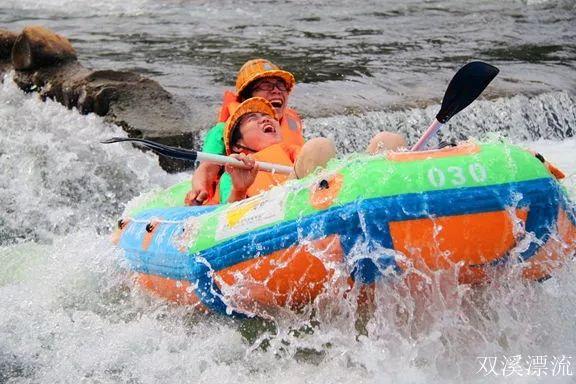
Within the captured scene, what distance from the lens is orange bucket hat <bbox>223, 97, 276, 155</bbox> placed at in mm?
4508

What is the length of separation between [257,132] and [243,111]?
13 centimetres

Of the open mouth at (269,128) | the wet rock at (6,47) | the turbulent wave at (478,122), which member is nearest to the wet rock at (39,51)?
the wet rock at (6,47)

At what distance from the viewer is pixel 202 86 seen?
27.0 ft

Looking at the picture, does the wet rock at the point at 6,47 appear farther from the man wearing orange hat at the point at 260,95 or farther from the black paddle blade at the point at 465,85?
the black paddle blade at the point at 465,85

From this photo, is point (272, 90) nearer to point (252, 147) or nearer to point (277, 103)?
point (277, 103)

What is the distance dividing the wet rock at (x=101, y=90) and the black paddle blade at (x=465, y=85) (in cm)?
340

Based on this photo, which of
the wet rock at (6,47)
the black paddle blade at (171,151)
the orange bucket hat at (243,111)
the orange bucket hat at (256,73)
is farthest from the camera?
the wet rock at (6,47)

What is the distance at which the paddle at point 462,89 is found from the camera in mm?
3543

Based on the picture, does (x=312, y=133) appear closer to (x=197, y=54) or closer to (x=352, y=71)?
(x=352, y=71)

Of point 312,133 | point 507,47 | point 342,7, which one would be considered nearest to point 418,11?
point 342,7

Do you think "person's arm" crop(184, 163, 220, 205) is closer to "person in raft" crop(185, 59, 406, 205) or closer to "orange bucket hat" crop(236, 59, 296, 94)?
"person in raft" crop(185, 59, 406, 205)

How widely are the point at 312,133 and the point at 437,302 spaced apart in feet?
12.4

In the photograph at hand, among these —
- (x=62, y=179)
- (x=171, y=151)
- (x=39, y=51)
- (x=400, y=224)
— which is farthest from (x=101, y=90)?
(x=400, y=224)

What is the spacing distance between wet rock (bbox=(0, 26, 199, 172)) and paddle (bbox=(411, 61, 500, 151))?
134 inches
